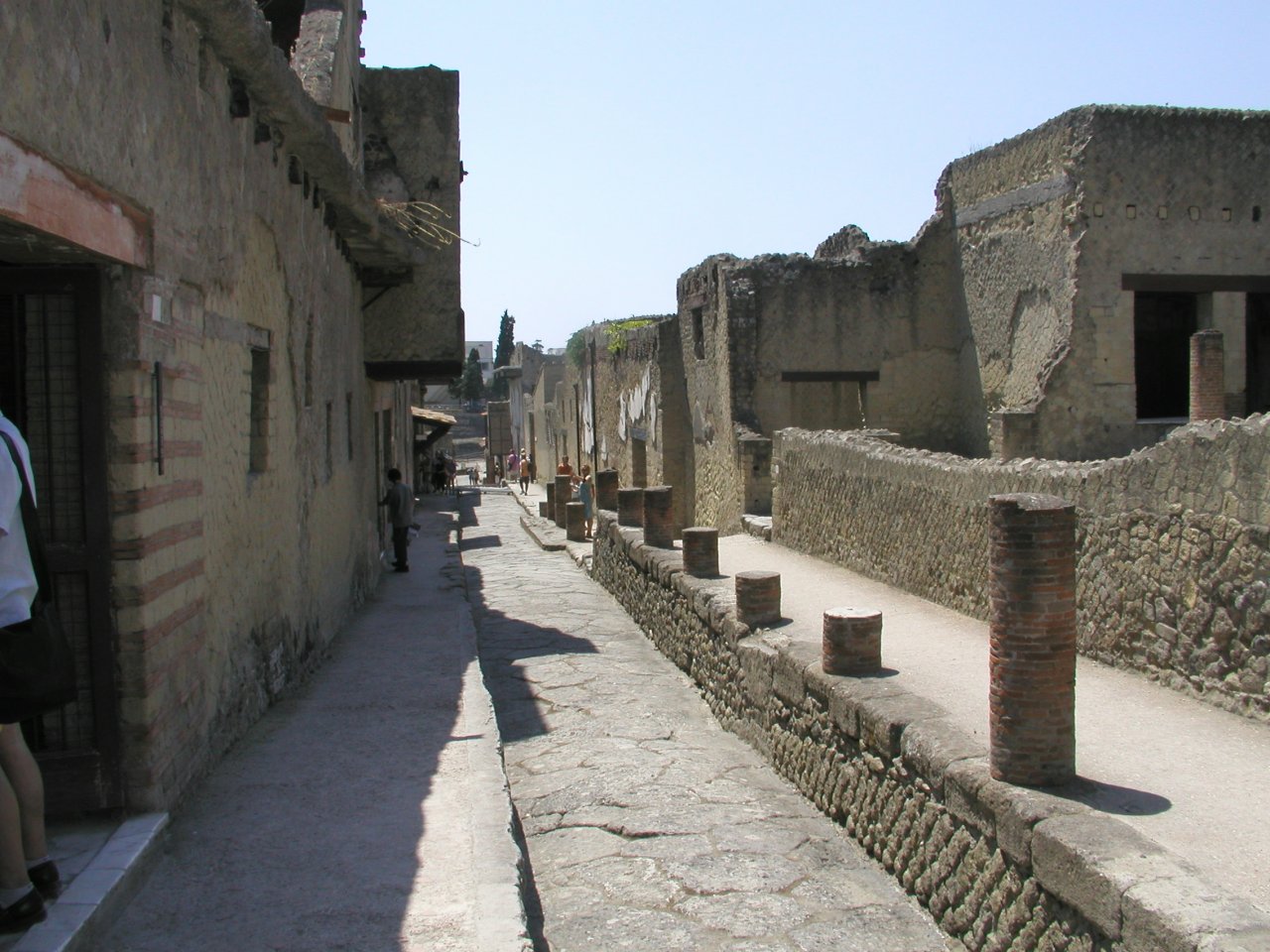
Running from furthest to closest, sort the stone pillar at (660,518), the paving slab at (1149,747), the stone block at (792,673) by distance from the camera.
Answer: the stone pillar at (660,518) < the stone block at (792,673) < the paving slab at (1149,747)

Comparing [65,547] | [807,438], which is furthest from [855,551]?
[65,547]

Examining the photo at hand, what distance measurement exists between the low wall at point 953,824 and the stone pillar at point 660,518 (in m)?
3.09

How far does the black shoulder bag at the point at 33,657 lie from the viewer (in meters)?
2.76

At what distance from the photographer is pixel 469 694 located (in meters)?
6.07

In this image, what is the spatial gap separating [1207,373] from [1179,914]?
28.1 feet

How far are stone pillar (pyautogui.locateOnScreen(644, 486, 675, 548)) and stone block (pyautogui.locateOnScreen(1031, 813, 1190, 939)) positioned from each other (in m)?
7.63

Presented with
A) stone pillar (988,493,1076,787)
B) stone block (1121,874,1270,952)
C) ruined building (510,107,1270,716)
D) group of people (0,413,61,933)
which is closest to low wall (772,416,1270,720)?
ruined building (510,107,1270,716)

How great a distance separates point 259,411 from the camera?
5793 mm

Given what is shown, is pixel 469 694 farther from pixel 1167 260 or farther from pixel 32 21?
pixel 1167 260

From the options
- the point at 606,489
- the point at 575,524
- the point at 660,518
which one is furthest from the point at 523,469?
the point at 660,518

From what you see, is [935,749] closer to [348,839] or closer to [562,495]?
[348,839]

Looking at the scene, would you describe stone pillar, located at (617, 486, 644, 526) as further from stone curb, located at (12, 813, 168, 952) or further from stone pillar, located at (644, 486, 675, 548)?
stone curb, located at (12, 813, 168, 952)

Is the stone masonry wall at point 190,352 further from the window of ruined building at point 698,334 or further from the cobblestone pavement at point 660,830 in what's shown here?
the window of ruined building at point 698,334

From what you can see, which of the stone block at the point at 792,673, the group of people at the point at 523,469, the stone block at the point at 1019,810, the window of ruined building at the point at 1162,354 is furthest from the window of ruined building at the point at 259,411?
the group of people at the point at 523,469
